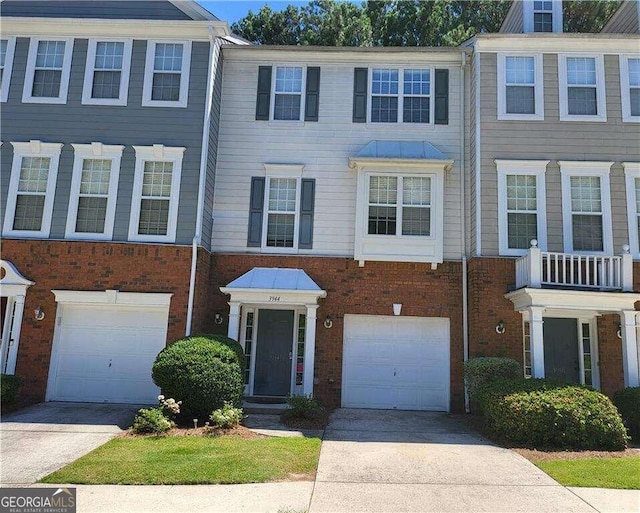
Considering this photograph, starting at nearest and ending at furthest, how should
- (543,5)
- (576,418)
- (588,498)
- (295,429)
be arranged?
(588,498), (576,418), (295,429), (543,5)

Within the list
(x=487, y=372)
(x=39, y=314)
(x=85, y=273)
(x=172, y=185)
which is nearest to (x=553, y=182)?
(x=487, y=372)

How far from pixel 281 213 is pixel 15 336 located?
6914 mm

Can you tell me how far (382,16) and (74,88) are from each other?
17190 mm

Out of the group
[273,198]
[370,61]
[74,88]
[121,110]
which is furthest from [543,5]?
[74,88]

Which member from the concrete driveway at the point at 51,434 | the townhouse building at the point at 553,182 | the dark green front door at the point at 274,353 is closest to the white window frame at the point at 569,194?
the townhouse building at the point at 553,182

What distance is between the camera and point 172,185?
41.6ft

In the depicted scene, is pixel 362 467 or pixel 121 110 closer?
pixel 362 467

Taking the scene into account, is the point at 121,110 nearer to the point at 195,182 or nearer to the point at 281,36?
the point at 195,182

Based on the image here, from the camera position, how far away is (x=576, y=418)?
29.4ft

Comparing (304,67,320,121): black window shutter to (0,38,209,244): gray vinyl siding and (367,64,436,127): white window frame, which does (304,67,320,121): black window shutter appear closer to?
(367,64,436,127): white window frame

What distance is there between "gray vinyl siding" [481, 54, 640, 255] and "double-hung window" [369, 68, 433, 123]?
1502mm

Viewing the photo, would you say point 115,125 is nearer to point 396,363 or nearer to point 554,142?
point 396,363

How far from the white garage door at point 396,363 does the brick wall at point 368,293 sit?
0.23 m

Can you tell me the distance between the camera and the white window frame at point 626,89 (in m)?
12.8
